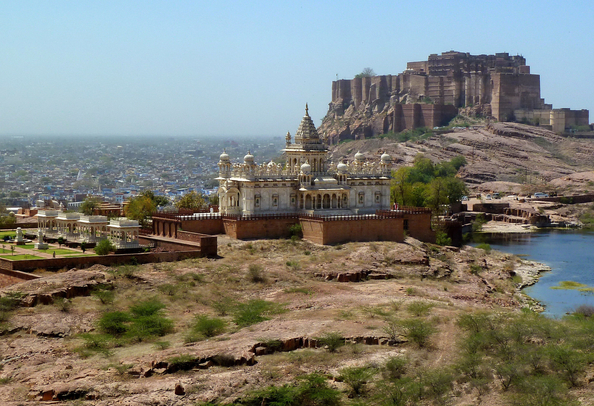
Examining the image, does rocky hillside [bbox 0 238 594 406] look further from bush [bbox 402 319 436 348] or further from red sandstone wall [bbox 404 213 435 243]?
red sandstone wall [bbox 404 213 435 243]

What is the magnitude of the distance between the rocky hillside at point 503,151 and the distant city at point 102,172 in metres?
19.7

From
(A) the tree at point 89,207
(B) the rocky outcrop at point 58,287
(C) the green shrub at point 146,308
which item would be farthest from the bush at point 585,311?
(A) the tree at point 89,207

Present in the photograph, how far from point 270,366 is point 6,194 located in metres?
85.5

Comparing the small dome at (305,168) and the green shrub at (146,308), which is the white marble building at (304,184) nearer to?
the small dome at (305,168)

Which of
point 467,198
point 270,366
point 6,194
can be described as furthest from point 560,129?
point 270,366

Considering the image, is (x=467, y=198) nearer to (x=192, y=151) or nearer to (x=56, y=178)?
(x=56, y=178)

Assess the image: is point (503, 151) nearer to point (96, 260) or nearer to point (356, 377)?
point (96, 260)

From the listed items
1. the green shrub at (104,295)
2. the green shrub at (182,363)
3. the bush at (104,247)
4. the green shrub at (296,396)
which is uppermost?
the bush at (104,247)

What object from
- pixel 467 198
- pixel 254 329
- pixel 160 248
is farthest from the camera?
pixel 467 198

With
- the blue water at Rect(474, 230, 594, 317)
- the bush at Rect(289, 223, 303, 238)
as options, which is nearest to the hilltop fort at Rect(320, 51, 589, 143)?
the blue water at Rect(474, 230, 594, 317)

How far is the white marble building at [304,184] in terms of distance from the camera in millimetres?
47375

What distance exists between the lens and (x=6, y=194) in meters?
107

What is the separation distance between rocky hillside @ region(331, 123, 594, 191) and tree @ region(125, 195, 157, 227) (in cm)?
4241

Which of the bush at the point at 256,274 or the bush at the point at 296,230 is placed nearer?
the bush at the point at 256,274
